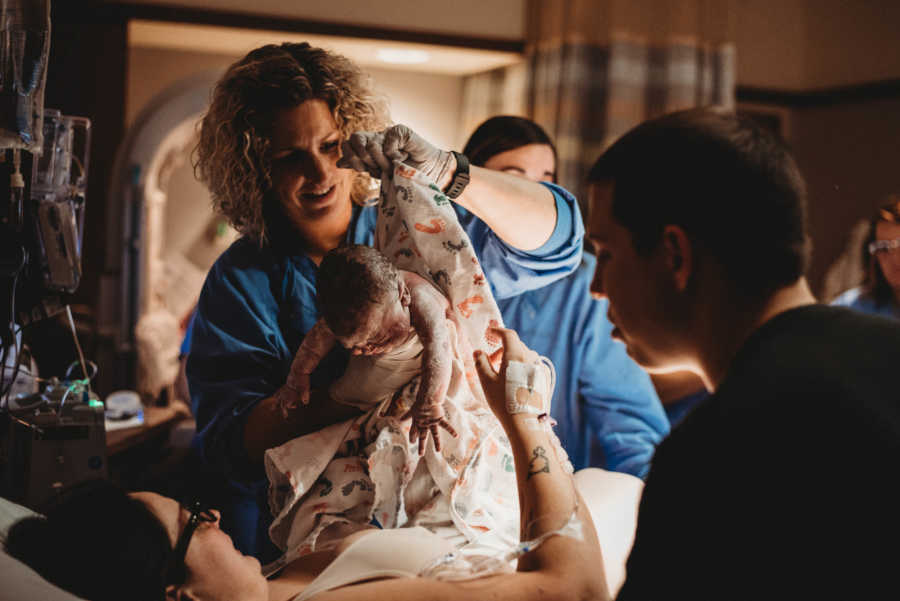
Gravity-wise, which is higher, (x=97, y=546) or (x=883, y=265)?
(x=883, y=265)

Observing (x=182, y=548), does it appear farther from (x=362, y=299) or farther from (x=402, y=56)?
(x=402, y=56)

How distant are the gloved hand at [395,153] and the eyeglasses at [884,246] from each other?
2.24 metres

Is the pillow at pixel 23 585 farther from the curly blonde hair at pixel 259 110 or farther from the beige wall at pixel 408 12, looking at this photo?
the beige wall at pixel 408 12

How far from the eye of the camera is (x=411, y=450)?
4.64ft

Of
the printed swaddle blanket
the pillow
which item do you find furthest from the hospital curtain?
the pillow

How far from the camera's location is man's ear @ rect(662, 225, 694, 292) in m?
0.97

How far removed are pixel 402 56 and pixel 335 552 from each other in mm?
3436

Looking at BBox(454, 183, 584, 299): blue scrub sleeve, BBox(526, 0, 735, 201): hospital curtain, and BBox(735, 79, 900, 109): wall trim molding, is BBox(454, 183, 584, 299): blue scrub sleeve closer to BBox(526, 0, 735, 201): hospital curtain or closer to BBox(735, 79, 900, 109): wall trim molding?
BBox(526, 0, 735, 201): hospital curtain

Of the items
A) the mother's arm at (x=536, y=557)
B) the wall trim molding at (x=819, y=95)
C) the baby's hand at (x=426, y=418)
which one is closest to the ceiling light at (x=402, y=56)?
the wall trim molding at (x=819, y=95)

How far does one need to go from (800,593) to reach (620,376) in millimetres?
1222

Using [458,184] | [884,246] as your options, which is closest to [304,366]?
[458,184]

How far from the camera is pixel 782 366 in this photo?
84cm

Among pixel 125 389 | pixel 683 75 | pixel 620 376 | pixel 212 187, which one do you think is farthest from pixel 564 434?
pixel 683 75

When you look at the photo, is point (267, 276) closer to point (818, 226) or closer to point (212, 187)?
point (212, 187)
